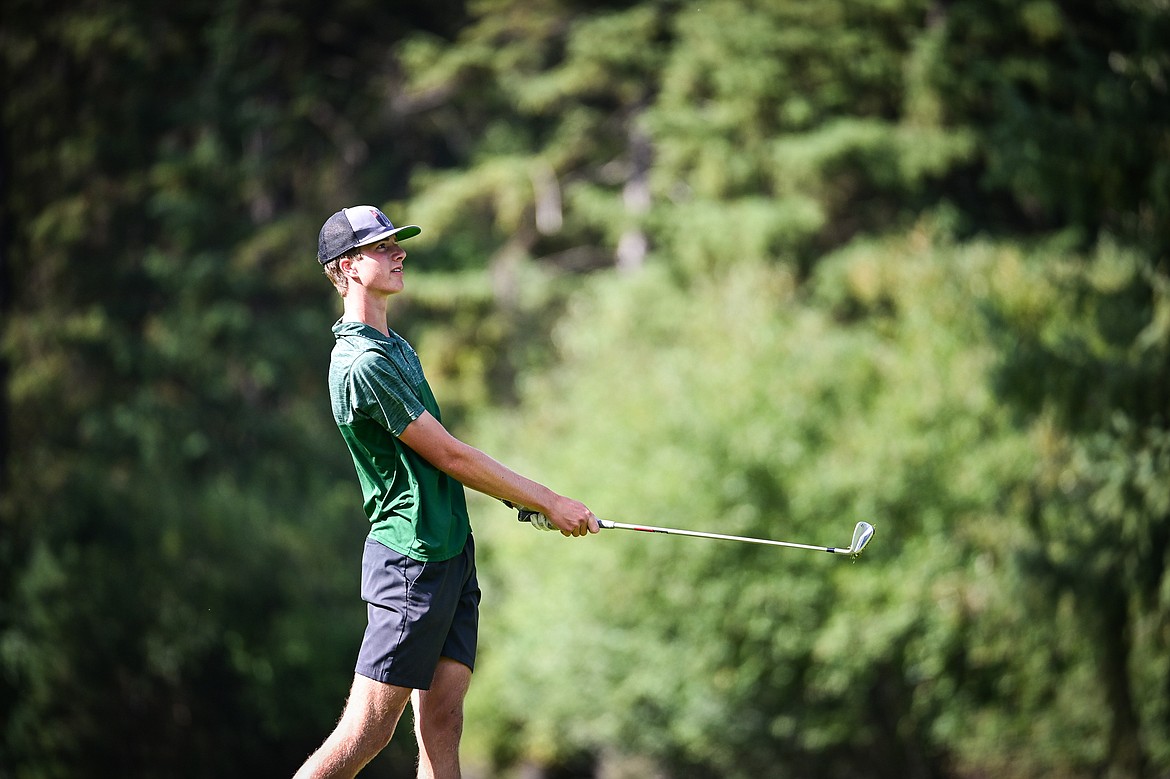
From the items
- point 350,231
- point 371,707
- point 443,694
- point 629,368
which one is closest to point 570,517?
point 443,694

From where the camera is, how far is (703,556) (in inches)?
608

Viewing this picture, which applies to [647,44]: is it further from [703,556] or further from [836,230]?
[703,556]

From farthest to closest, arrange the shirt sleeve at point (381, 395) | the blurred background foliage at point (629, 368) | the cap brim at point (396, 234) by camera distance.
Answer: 1. the blurred background foliage at point (629, 368)
2. the cap brim at point (396, 234)
3. the shirt sleeve at point (381, 395)

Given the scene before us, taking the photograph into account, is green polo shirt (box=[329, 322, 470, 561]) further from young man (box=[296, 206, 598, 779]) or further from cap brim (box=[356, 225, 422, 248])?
cap brim (box=[356, 225, 422, 248])

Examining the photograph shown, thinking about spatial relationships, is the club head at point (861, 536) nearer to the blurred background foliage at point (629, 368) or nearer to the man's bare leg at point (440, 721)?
the man's bare leg at point (440, 721)

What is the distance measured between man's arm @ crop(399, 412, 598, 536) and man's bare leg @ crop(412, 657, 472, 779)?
490mm

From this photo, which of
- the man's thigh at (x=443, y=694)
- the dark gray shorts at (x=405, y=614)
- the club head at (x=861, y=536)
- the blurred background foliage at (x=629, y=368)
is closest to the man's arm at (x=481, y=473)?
the dark gray shorts at (x=405, y=614)

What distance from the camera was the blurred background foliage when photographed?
13.3 meters

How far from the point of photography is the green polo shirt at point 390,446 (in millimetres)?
3730

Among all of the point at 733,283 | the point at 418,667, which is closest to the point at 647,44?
the point at 733,283

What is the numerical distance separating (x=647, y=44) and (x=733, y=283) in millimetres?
6348

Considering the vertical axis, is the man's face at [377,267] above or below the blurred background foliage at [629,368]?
above

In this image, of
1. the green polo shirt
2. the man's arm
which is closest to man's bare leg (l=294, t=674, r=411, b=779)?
the green polo shirt

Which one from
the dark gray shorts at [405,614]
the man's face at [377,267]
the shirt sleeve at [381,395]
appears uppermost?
the man's face at [377,267]
